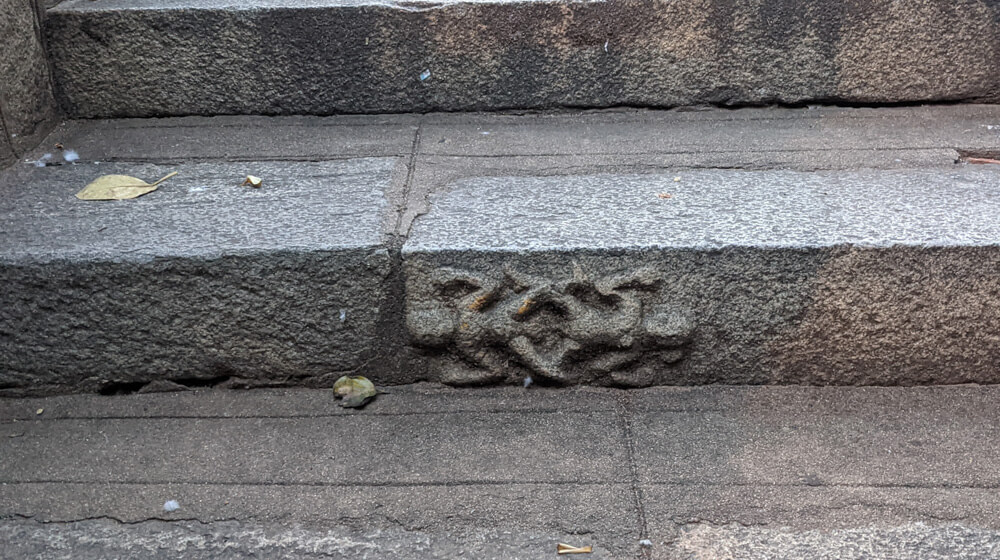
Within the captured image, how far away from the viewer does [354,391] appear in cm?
153

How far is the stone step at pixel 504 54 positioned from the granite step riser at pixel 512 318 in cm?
71

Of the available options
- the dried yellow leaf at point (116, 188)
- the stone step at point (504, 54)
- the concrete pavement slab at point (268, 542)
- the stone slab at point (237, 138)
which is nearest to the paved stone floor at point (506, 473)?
the concrete pavement slab at point (268, 542)

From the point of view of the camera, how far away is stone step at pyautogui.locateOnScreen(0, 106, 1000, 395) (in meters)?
1.43

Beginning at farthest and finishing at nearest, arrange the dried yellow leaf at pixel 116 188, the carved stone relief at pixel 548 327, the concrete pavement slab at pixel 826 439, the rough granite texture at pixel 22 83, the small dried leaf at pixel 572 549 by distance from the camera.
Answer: the rough granite texture at pixel 22 83 < the dried yellow leaf at pixel 116 188 < the carved stone relief at pixel 548 327 < the concrete pavement slab at pixel 826 439 < the small dried leaf at pixel 572 549

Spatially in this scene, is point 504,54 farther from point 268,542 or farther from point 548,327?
point 268,542

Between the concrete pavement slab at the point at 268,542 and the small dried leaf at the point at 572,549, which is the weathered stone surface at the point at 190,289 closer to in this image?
the concrete pavement slab at the point at 268,542

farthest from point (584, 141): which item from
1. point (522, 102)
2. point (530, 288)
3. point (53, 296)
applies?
point (53, 296)

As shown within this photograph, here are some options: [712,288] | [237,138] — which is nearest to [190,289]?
[237,138]

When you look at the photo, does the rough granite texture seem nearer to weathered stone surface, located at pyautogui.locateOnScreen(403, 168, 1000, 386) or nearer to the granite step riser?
the granite step riser

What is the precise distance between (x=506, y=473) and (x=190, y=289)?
63 cm

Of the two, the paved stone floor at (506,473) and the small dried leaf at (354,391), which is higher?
the small dried leaf at (354,391)

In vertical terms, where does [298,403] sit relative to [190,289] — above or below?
below

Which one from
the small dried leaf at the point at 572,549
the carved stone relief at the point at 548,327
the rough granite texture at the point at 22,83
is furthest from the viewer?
the rough granite texture at the point at 22,83

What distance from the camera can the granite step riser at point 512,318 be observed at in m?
1.43
